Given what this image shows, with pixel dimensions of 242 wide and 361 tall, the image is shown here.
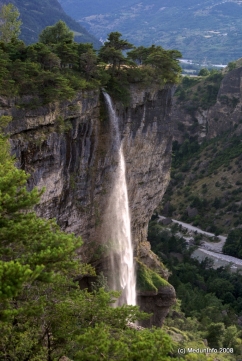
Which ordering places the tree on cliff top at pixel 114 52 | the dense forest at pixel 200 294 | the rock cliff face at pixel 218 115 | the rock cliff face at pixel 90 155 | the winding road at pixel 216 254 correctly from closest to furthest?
the rock cliff face at pixel 90 155 → the tree on cliff top at pixel 114 52 → the dense forest at pixel 200 294 → the winding road at pixel 216 254 → the rock cliff face at pixel 218 115

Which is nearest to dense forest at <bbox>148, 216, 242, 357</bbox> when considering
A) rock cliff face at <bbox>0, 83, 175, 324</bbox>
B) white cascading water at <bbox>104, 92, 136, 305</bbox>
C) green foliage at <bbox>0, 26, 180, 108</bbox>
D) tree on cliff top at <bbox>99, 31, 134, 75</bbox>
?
white cascading water at <bbox>104, 92, 136, 305</bbox>

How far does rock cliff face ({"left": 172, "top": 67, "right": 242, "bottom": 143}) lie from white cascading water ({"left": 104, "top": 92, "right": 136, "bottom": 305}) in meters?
56.2

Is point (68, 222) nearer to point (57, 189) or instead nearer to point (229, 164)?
point (57, 189)

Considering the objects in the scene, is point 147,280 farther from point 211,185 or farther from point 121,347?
point 211,185

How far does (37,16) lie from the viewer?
365 feet

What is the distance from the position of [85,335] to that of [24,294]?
70.7 inches

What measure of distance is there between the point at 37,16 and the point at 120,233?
9604cm

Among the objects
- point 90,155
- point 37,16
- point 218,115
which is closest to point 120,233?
point 90,155

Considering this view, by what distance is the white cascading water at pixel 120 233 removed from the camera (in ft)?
87.0

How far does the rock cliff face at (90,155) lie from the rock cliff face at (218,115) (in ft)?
174

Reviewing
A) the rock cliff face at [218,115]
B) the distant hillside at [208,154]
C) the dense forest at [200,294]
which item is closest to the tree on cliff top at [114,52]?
the dense forest at [200,294]

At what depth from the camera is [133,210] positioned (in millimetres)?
30797

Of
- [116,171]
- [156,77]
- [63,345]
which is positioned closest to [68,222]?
[116,171]

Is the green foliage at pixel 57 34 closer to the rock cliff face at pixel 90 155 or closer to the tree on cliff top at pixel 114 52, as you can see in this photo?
the tree on cliff top at pixel 114 52
